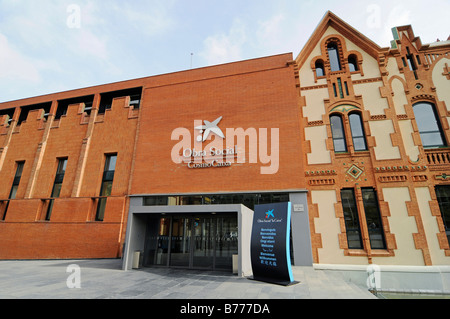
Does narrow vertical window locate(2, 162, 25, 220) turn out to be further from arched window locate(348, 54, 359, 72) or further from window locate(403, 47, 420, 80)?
window locate(403, 47, 420, 80)

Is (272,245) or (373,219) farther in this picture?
(373,219)

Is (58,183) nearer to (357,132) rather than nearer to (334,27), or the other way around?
(357,132)

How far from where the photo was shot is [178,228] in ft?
41.0

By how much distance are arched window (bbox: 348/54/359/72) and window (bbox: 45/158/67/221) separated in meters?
24.5

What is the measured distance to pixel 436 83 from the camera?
13.6 metres

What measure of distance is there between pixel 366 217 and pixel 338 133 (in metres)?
5.28

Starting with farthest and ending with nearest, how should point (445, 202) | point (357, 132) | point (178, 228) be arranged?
point (357, 132) → point (178, 228) → point (445, 202)

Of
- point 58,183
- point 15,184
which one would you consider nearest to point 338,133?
point 58,183

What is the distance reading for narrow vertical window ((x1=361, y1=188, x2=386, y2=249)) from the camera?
11.8 m

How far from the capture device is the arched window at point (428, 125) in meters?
12.8

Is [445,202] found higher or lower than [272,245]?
higher

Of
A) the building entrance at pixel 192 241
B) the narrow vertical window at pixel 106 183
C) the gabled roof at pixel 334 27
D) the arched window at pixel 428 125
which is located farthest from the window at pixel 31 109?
the arched window at pixel 428 125
